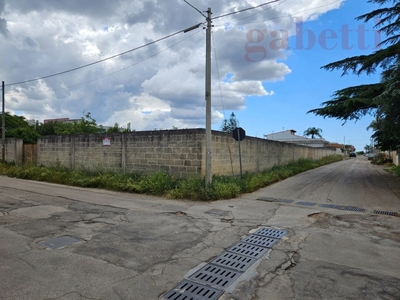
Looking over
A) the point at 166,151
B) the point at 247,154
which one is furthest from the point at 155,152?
the point at 247,154

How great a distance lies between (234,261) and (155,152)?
789cm

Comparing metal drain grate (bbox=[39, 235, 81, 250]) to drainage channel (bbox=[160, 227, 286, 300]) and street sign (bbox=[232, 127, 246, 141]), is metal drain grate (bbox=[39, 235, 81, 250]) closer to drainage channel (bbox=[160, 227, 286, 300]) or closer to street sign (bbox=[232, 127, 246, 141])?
drainage channel (bbox=[160, 227, 286, 300])

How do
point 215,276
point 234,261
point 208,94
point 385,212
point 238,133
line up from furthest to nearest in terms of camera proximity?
point 238,133
point 208,94
point 385,212
point 234,261
point 215,276

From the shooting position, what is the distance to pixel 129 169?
1200 centimetres

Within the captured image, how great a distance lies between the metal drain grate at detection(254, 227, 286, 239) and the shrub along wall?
4.68m

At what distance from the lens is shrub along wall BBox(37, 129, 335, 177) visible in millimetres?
10141

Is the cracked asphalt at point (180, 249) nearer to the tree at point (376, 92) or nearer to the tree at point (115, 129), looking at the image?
the tree at point (376, 92)

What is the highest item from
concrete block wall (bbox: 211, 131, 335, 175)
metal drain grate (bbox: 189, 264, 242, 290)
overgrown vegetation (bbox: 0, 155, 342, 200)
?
concrete block wall (bbox: 211, 131, 335, 175)

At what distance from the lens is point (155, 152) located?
36.3ft

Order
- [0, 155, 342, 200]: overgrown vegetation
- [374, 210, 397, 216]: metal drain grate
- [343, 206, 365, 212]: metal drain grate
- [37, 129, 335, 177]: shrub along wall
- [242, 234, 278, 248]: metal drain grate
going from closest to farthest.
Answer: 1. [242, 234, 278, 248]: metal drain grate
2. [374, 210, 397, 216]: metal drain grate
3. [343, 206, 365, 212]: metal drain grate
4. [0, 155, 342, 200]: overgrown vegetation
5. [37, 129, 335, 177]: shrub along wall

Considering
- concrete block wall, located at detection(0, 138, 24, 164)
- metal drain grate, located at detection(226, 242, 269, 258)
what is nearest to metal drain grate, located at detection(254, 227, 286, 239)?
metal drain grate, located at detection(226, 242, 269, 258)

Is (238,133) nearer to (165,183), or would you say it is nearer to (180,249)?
(165,183)

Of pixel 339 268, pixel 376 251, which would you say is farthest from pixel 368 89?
pixel 339 268

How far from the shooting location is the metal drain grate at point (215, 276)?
3055 millimetres
